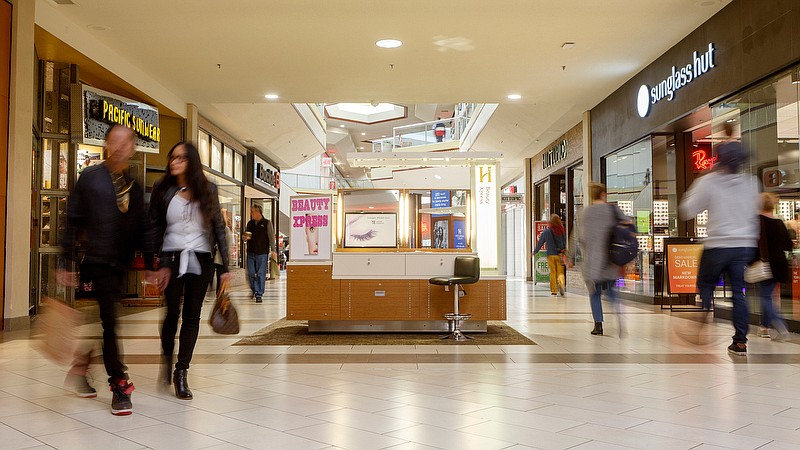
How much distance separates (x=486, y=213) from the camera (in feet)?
23.1

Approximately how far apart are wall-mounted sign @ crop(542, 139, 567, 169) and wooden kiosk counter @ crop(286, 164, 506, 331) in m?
8.77

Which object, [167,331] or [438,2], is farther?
[438,2]

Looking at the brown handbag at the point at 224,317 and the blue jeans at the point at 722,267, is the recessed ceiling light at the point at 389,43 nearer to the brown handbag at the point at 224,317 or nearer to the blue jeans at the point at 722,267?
the blue jeans at the point at 722,267

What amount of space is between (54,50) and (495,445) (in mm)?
7698

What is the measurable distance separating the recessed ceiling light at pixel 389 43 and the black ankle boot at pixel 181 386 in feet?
19.2

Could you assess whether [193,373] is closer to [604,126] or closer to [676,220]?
[676,220]

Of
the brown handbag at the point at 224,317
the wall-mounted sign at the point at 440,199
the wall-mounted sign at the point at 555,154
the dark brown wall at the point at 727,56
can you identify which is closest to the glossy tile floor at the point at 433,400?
the brown handbag at the point at 224,317

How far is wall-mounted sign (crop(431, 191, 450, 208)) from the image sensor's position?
6980 mm

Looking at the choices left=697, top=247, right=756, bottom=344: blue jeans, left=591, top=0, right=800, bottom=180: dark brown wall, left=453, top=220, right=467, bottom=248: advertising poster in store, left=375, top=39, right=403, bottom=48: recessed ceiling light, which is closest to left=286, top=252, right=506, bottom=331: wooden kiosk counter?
left=453, top=220, right=467, bottom=248: advertising poster in store

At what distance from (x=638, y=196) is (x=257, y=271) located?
6527 millimetres

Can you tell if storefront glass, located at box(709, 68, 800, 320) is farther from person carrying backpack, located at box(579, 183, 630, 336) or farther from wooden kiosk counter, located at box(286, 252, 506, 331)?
wooden kiosk counter, located at box(286, 252, 506, 331)

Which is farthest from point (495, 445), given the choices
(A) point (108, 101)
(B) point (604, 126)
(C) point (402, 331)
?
(B) point (604, 126)

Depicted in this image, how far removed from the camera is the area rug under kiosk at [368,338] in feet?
20.0

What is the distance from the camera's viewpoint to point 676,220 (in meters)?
9.84
